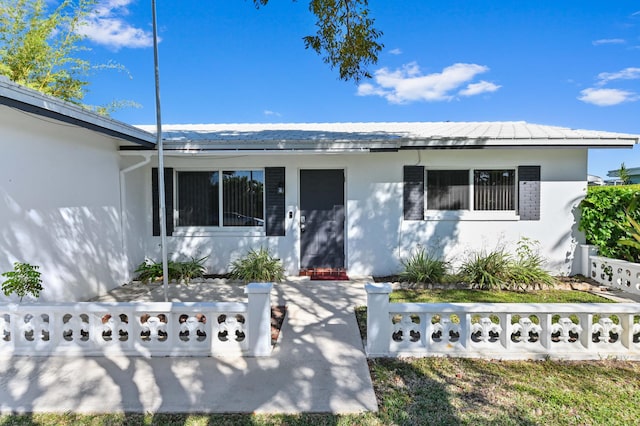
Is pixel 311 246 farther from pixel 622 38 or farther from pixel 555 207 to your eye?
pixel 622 38

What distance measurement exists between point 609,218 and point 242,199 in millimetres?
7592

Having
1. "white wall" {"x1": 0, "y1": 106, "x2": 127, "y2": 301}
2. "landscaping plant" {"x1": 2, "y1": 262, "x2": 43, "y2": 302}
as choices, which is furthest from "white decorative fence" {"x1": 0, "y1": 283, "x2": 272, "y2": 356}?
"white wall" {"x1": 0, "y1": 106, "x2": 127, "y2": 301}

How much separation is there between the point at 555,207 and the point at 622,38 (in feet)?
18.7

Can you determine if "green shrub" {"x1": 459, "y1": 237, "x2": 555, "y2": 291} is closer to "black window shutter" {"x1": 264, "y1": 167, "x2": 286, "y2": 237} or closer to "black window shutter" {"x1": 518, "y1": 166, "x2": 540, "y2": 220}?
"black window shutter" {"x1": 518, "y1": 166, "x2": 540, "y2": 220}

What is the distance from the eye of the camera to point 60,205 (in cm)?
518

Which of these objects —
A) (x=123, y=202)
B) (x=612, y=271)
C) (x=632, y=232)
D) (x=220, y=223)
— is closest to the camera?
(x=632, y=232)

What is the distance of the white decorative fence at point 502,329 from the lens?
3607 millimetres

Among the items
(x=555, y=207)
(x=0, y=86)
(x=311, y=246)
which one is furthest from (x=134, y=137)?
(x=555, y=207)

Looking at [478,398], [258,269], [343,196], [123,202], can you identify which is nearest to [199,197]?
[123,202]

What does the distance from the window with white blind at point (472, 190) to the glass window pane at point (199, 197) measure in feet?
15.8

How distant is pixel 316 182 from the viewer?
24.8ft

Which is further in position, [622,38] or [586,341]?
[622,38]

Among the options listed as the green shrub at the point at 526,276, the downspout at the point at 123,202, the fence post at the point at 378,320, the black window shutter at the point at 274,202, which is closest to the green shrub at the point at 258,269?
the black window shutter at the point at 274,202

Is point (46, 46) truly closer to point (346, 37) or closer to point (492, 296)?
point (346, 37)
